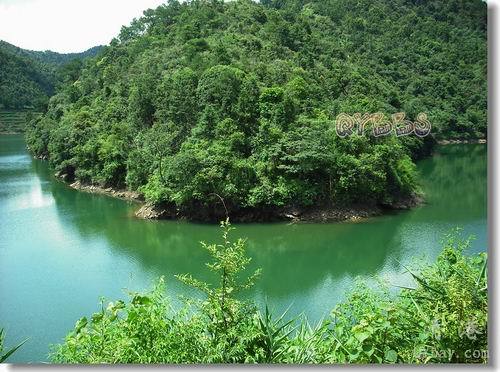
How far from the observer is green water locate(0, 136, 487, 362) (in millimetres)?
7172

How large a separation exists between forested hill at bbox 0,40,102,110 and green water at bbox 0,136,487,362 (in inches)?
768

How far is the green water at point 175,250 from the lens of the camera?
7.17 meters

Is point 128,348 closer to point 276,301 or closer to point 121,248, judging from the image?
point 276,301

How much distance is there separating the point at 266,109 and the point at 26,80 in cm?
2677

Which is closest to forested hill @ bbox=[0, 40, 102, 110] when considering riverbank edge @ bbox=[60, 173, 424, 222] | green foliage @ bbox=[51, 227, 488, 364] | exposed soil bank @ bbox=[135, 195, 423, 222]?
riverbank edge @ bbox=[60, 173, 424, 222]

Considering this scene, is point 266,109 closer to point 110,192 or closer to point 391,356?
point 110,192

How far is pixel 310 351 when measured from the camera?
291cm

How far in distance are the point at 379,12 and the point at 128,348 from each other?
21.8 metres

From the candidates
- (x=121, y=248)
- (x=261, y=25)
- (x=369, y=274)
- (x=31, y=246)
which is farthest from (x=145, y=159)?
(x=261, y=25)

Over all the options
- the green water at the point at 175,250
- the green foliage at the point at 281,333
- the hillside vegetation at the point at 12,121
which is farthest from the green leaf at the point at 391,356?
the hillside vegetation at the point at 12,121

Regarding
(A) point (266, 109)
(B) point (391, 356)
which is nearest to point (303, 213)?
(A) point (266, 109)

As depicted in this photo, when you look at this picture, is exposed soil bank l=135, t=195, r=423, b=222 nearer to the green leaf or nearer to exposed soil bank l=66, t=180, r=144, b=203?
A: exposed soil bank l=66, t=180, r=144, b=203

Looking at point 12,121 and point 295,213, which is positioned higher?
point 12,121

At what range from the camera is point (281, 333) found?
310cm
